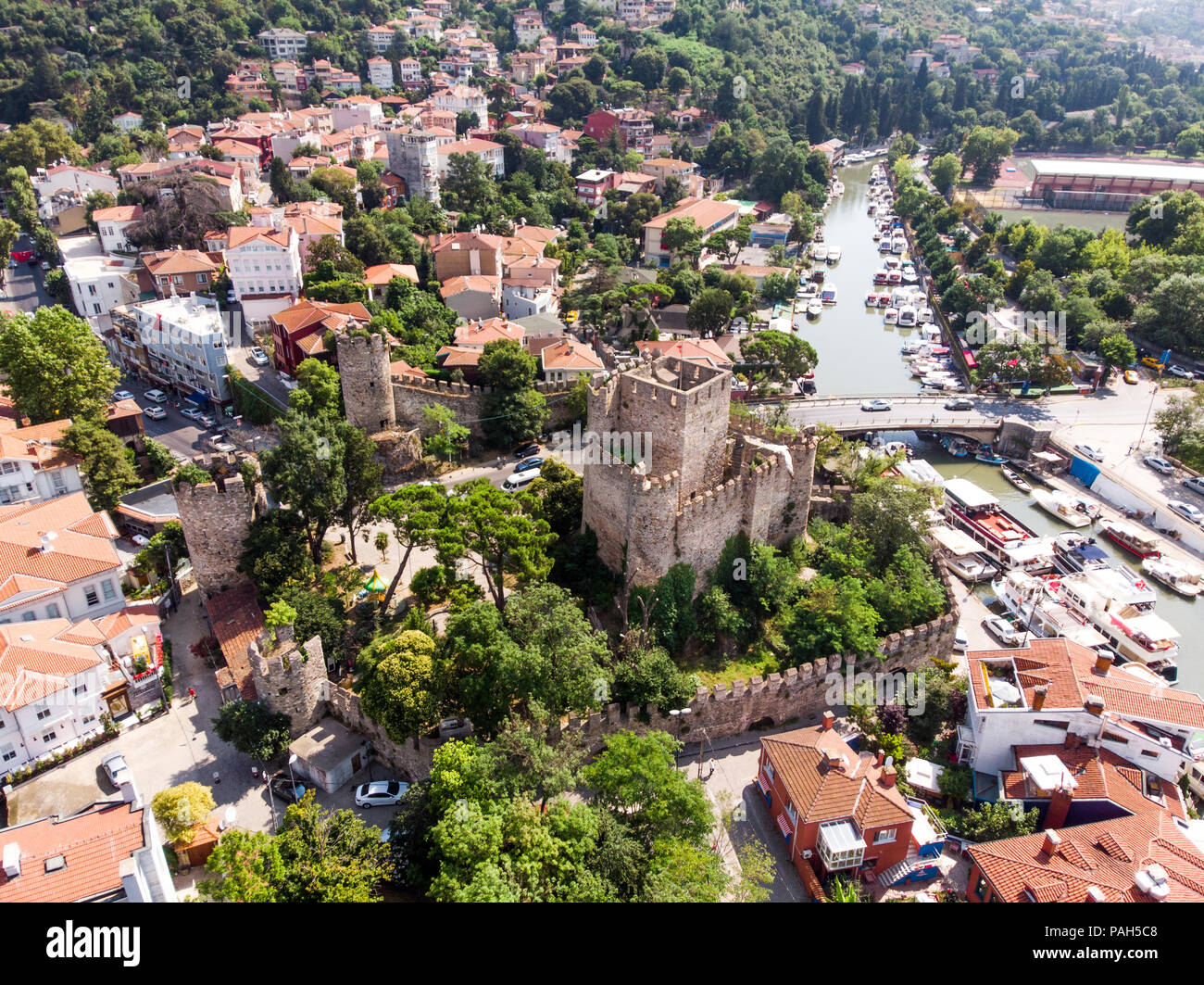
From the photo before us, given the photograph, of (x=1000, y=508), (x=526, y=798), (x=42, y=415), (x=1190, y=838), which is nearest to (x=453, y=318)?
(x=42, y=415)

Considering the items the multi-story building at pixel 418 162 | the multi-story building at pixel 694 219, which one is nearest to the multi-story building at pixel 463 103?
the multi-story building at pixel 418 162

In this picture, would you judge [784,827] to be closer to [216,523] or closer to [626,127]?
[216,523]

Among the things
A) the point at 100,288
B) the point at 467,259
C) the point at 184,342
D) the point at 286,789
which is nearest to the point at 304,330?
the point at 184,342

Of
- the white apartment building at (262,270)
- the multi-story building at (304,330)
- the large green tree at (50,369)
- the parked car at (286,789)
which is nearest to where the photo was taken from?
the parked car at (286,789)

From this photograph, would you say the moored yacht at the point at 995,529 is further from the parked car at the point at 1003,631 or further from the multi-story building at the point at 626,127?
the multi-story building at the point at 626,127

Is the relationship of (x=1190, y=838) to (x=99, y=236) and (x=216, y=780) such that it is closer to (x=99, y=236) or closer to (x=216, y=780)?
(x=216, y=780)
